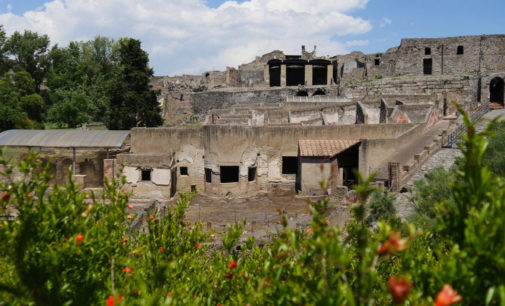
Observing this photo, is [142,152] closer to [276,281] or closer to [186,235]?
[186,235]

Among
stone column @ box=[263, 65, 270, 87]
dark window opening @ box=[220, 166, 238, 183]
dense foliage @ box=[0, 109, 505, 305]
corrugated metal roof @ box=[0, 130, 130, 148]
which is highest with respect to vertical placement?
stone column @ box=[263, 65, 270, 87]

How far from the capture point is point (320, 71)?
1754 inches

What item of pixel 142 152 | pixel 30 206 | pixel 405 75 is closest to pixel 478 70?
pixel 405 75

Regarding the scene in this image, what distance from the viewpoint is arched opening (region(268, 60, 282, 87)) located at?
43.8m

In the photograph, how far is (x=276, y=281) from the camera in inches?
181

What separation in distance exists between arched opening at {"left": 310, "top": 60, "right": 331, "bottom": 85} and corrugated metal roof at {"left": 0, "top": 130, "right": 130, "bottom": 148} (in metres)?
23.4

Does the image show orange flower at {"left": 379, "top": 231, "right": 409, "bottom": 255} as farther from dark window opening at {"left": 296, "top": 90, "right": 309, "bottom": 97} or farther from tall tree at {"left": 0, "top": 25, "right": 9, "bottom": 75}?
tall tree at {"left": 0, "top": 25, "right": 9, "bottom": 75}

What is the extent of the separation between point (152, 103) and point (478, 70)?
2467 centimetres

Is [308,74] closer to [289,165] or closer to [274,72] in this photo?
[274,72]

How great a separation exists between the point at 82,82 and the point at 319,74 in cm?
2425

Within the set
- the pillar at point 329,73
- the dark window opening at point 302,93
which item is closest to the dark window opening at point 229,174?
the dark window opening at point 302,93

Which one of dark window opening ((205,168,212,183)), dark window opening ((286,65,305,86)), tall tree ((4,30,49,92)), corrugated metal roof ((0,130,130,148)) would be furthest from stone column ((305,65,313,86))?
tall tree ((4,30,49,92))

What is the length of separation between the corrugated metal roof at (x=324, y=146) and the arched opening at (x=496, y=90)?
15418 mm

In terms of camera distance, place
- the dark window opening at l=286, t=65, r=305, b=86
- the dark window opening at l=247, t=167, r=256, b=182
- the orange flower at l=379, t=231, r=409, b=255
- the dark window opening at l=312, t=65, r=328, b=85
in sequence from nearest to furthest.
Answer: the orange flower at l=379, t=231, r=409, b=255 < the dark window opening at l=247, t=167, r=256, b=182 < the dark window opening at l=312, t=65, r=328, b=85 < the dark window opening at l=286, t=65, r=305, b=86
